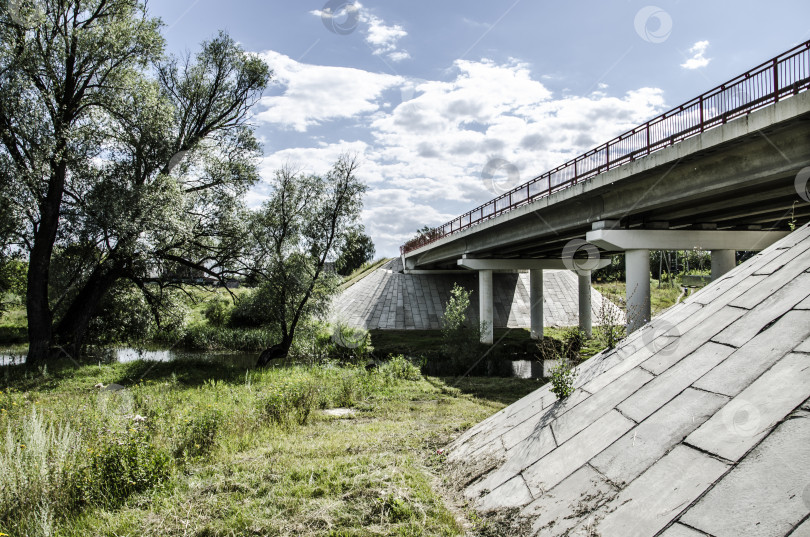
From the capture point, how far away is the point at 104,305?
23.9m

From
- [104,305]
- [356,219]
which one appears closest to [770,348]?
[356,219]

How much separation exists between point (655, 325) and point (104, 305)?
25.2 metres

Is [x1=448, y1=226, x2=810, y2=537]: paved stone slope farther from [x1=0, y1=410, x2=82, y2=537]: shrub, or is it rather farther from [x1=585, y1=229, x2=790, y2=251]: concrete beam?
[x1=585, y1=229, x2=790, y2=251]: concrete beam

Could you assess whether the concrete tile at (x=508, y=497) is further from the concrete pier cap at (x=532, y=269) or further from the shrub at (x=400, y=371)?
the concrete pier cap at (x=532, y=269)

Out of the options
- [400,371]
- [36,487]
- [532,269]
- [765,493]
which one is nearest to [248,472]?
[36,487]

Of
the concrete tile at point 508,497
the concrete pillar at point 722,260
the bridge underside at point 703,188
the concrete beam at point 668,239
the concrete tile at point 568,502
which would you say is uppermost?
the bridge underside at point 703,188

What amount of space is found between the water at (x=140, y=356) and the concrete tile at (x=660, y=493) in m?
22.2

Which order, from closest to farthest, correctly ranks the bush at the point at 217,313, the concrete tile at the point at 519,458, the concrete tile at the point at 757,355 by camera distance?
the concrete tile at the point at 757,355 → the concrete tile at the point at 519,458 → the bush at the point at 217,313

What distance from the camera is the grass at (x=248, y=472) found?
4.73 m

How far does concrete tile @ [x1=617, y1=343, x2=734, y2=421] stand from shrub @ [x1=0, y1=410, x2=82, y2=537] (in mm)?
5803

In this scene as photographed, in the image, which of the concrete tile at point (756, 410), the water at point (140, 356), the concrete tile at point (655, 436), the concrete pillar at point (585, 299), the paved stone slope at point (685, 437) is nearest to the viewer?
the paved stone slope at point (685, 437)

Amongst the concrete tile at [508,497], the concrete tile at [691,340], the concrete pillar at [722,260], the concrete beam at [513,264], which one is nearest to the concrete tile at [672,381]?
the concrete tile at [691,340]

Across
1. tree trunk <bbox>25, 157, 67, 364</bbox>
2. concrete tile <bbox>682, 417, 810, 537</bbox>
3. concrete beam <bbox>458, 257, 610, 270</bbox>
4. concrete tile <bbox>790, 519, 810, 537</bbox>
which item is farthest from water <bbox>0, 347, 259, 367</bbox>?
concrete tile <bbox>790, 519, 810, 537</bbox>

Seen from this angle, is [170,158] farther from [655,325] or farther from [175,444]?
[655,325]
